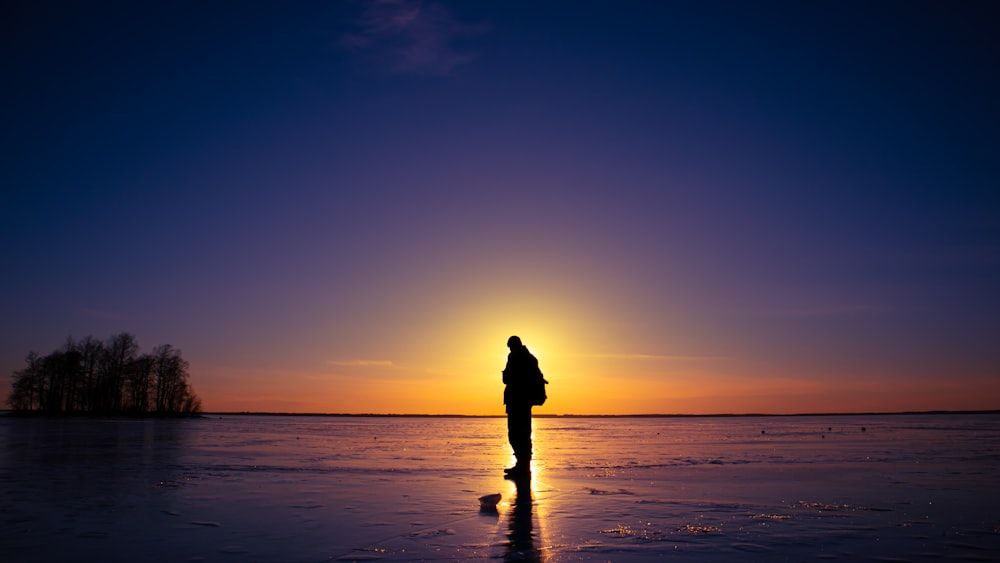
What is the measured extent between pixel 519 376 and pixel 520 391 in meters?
0.27

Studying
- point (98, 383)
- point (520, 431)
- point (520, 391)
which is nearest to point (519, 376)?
point (520, 391)

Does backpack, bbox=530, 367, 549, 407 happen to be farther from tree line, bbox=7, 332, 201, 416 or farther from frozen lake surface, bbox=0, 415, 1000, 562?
tree line, bbox=7, 332, 201, 416

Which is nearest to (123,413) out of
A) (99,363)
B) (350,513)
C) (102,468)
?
(99,363)

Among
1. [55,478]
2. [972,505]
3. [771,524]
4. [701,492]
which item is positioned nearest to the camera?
[771,524]

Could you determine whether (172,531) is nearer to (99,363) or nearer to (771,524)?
(771,524)

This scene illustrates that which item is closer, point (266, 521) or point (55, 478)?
point (266, 521)

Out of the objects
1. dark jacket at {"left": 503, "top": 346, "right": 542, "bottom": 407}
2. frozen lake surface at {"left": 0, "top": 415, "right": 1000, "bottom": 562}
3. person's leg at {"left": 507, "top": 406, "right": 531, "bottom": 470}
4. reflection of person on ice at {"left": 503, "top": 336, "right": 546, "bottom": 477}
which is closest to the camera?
frozen lake surface at {"left": 0, "top": 415, "right": 1000, "bottom": 562}

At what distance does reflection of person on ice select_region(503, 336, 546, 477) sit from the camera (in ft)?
38.4

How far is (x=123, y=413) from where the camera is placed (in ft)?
302

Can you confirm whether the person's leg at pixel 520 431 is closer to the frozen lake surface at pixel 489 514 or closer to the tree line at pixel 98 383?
the frozen lake surface at pixel 489 514

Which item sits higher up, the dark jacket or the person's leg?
the dark jacket

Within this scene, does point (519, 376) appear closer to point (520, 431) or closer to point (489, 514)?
point (520, 431)

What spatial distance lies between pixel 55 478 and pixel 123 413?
96149 mm

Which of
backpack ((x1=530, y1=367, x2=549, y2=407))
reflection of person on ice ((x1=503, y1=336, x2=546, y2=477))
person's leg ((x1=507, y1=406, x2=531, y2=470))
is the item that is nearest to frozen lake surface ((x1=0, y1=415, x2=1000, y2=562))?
person's leg ((x1=507, y1=406, x2=531, y2=470))
